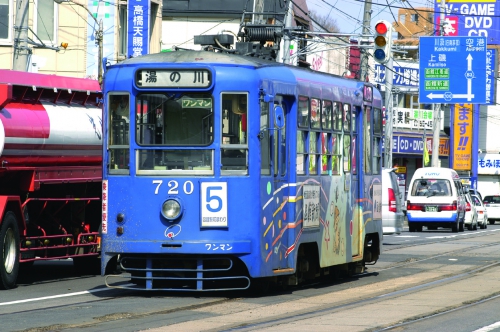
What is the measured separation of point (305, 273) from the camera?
15.7 metres

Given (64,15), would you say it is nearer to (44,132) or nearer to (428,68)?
(428,68)

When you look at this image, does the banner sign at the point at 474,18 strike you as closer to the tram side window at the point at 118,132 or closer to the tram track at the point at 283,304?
the tram track at the point at 283,304

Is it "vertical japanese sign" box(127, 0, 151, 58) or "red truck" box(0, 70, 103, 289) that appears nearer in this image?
"red truck" box(0, 70, 103, 289)

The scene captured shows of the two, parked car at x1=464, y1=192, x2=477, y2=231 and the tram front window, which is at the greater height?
the tram front window

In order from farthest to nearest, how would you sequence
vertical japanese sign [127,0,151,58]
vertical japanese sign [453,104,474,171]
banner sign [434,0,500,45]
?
vertical japanese sign [453,104,474,171]
banner sign [434,0,500,45]
vertical japanese sign [127,0,151,58]

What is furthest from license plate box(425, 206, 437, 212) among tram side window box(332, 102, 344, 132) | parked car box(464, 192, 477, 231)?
tram side window box(332, 102, 344, 132)

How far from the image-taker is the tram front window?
13.5 meters

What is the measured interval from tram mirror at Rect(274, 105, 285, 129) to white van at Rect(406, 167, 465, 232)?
25.4 metres

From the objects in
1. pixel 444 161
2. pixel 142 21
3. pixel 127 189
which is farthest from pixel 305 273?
pixel 444 161

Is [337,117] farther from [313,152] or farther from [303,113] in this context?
[303,113]

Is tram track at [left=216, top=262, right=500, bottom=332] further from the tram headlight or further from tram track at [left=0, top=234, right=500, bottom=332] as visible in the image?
the tram headlight

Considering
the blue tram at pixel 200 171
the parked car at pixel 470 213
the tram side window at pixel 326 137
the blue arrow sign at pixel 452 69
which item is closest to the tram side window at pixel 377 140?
the tram side window at pixel 326 137

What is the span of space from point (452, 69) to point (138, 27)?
11.7 m

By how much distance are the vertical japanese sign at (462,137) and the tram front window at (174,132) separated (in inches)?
1959
